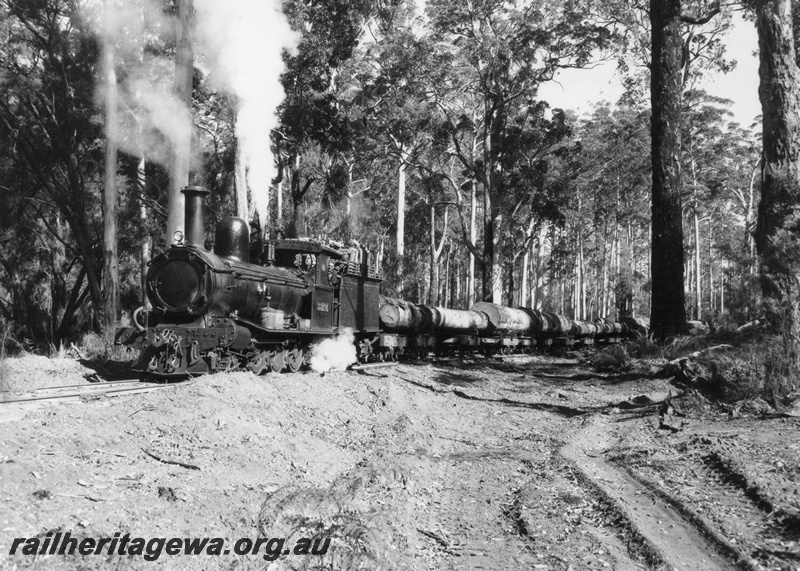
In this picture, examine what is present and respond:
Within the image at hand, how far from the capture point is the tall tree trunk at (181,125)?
14.5 metres

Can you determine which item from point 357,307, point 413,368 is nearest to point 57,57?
point 357,307

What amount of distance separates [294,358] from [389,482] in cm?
683

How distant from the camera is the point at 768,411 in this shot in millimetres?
8250

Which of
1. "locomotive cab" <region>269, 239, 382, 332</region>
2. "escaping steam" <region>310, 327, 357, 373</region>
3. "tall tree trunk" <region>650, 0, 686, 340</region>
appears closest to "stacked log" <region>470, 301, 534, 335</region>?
"tall tree trunk" <region>650, 0, 686, 340</region>

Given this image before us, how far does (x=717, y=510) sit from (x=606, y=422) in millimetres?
4342

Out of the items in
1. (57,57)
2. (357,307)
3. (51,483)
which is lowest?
(51,483)

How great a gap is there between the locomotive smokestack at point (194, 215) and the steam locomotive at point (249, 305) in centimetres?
2

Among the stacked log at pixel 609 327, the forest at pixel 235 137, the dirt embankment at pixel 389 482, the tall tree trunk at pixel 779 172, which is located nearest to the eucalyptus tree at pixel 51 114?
the forest at pixel 235 137

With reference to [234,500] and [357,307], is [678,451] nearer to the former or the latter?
[234,500]

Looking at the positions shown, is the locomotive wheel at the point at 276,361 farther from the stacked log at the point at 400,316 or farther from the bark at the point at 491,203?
the bark at the point at 491,203

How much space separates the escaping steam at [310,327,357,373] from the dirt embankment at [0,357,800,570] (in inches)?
137

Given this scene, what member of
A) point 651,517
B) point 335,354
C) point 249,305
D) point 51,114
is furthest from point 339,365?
point 51,114
